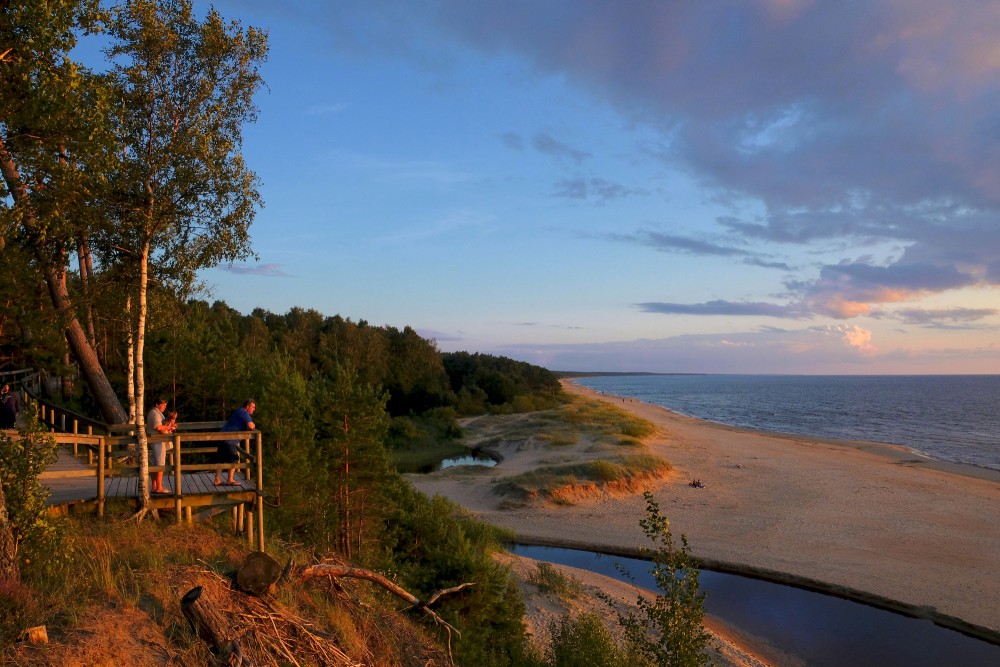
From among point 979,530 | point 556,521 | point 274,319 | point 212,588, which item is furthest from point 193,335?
point 274,319

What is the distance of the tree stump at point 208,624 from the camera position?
21.6ft

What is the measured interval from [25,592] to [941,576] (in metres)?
23.9

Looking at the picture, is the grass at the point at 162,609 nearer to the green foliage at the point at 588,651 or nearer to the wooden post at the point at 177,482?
the wooden post at the point at 177,482

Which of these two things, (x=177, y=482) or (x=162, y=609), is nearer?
(x=162, y=609)

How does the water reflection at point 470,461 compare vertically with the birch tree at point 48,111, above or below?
below

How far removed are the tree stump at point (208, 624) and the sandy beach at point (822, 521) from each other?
1849 cm

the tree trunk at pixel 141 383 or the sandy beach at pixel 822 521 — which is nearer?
the tree trunk at pixel 141 383

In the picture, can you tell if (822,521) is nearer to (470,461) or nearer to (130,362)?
(470,461)

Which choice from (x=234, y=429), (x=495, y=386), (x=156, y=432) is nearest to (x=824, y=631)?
(x=234, y=429)

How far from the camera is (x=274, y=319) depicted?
7469 cm

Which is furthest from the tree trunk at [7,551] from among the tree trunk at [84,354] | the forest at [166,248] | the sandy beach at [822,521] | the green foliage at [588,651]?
the sandy beach at [822,521]

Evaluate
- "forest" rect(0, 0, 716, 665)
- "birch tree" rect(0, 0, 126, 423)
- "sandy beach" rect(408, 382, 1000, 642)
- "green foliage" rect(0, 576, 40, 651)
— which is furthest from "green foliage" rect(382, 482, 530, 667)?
"sandy beach" rect(408, 382, 1000, 642)

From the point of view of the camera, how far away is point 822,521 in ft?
91.9

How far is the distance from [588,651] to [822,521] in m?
19.5
